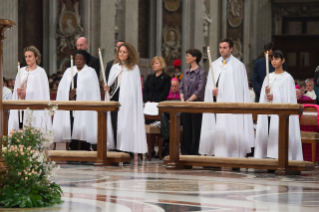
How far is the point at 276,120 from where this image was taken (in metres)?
8.20

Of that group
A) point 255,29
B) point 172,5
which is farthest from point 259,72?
point 255,29

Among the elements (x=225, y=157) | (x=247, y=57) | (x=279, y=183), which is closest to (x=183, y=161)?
(x=225, y=157)

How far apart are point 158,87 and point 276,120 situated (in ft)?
8.73

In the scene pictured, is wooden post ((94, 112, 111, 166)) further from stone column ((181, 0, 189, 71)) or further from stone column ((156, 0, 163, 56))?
stone column ((181, 0, 189, 71))

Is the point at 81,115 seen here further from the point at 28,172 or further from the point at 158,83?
the point at 28,172

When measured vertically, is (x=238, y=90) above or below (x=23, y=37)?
below

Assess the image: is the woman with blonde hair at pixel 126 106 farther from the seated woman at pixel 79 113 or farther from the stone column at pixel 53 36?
the stone column at pixel 53 36

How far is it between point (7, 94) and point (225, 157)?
14.9 ft

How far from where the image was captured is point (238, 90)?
28.5ft

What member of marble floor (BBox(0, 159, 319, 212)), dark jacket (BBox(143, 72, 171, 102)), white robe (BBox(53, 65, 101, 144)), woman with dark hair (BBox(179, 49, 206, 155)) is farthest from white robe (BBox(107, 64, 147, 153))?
dark jacket (BBox(143, 72, 171, 102))

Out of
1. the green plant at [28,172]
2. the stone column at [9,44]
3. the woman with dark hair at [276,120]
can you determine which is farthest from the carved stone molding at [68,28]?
the green plant at [28,172]

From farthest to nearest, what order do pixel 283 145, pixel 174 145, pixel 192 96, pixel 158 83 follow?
1. pixel 158 83
2. pixel 192 96
3. pixel 174 145
4. pixel 283 145

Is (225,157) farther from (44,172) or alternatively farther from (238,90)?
(44,172)

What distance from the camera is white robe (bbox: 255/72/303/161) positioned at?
321 inches
